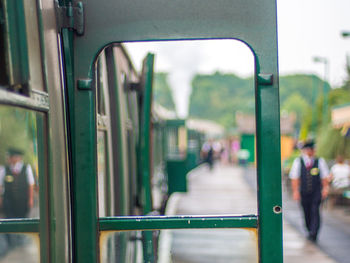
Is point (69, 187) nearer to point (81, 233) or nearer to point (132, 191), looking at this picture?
point (81, 233)

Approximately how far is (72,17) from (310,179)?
23.2ft

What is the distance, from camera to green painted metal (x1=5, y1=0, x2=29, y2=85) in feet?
5.43

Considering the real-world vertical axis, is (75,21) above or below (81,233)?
above

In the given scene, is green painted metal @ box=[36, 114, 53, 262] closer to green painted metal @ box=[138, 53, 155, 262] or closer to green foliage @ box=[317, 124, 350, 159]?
green painted metal @ box=[138, 53, 155, 262]

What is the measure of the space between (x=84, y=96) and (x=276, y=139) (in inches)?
32.6

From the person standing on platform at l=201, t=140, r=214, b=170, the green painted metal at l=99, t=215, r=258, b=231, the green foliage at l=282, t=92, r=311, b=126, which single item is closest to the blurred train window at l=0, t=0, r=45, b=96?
the green painted metal at l=99, t=215, r=258, b=231

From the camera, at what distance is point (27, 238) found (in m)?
1.95

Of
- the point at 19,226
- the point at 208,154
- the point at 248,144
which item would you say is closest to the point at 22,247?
the point at 19,226

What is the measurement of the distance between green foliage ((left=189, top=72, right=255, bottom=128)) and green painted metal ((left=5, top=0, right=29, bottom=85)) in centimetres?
9973

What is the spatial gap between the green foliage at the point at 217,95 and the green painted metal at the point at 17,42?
9973 centimetres

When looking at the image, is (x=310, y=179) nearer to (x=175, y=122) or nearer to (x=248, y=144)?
(x=175, y=122)

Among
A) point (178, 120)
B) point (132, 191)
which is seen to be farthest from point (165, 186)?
point (132, 191)

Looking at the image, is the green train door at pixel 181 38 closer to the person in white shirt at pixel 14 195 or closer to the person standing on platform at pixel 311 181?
the person in white shirt at pixel 14 195

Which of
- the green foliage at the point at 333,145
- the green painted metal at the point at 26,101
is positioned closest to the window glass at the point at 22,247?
the green painted metal at the point at 26,101
